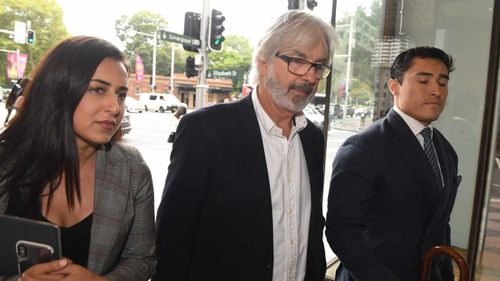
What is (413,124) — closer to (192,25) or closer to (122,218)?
(122,218)

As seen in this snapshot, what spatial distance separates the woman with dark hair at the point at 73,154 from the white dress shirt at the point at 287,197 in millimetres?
454

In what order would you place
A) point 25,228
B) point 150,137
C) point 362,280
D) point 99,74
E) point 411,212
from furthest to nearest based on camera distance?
point 150,137 → point 411,212 → point 362,280 → point 99,74 → point 25,228

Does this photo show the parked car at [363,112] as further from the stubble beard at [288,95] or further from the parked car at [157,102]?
the parked car at [157,102]

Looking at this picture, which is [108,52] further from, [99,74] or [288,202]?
[288,202]

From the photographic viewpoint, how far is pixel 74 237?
1.16m

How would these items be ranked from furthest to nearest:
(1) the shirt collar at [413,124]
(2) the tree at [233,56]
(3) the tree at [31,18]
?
(2) the tree at [233,56] < (3) the tree at [31,18] < (1) the shirt collar at [413,124]

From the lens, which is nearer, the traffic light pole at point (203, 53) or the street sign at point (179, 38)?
the street sign at point (179, 38)

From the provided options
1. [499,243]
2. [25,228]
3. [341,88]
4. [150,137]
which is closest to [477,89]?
[341,88]

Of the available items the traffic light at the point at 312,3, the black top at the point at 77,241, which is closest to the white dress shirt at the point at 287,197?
the black top at the point at 77,241

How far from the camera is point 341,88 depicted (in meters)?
4.05

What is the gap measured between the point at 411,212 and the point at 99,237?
3.28 feet

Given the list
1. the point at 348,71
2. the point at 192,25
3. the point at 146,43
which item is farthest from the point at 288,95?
the point at 146,43

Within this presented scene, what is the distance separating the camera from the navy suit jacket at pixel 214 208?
4.41ft

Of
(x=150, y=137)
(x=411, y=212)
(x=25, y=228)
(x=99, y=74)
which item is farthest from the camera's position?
(x=150, y=137)
